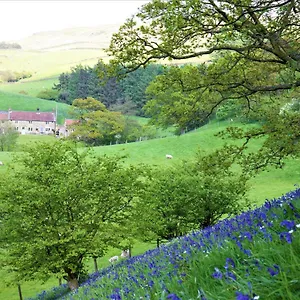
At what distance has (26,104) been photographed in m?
165

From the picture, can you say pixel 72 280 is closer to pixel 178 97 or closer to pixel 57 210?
pixel 57 210

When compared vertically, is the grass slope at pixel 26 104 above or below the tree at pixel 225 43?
below

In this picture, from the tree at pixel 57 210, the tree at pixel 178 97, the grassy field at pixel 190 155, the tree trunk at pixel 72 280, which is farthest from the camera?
the grassy field at pixel 190 155

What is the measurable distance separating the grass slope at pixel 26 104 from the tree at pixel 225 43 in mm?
140674

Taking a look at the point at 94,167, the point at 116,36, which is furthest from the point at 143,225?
the point at 116,36

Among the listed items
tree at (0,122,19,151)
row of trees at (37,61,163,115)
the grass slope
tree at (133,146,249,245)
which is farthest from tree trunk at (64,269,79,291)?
the grass slope

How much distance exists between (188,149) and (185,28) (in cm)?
5662

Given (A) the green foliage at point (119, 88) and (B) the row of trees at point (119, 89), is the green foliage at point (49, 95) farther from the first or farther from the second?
(A) the green foliage at point (119, 88)

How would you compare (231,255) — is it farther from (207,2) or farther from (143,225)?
(143,225)

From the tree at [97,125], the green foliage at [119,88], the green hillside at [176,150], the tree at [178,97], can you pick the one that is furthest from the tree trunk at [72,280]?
the green foliage at [119,88]

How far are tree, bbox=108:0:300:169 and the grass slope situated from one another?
140674 mm

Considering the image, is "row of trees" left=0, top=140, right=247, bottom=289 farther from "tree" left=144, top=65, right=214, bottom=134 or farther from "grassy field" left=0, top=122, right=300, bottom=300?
"grassy field" left=0, top=122, right=300, bottom=300

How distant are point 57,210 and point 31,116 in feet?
465

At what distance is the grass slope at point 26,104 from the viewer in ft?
499
